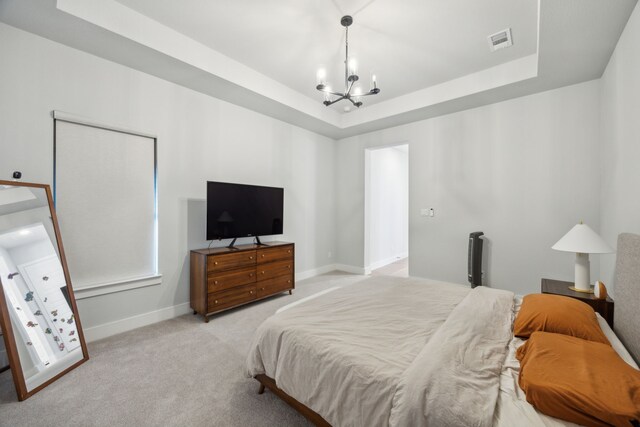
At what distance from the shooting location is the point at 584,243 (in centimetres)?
213

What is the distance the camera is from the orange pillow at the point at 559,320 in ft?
4.79

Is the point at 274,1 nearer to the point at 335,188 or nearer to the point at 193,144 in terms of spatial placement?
A: the point at 193,144

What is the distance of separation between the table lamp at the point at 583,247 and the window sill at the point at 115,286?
3950mm

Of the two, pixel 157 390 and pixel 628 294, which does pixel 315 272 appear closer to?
pixel 157 390

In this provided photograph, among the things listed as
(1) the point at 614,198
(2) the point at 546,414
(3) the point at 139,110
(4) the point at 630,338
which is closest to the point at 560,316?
(4) the point at 630,338

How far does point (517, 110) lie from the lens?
3.63 metres

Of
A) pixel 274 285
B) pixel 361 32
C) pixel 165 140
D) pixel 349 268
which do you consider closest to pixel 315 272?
pixel 349 268

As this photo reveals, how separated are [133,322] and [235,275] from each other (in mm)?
1139

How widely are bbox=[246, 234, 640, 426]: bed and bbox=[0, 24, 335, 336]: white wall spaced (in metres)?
1.99

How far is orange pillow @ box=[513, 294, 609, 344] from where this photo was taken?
57.5 inches

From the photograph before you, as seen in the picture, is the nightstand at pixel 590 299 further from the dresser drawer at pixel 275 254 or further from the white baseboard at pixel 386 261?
the white baseboard at pixel 386 261

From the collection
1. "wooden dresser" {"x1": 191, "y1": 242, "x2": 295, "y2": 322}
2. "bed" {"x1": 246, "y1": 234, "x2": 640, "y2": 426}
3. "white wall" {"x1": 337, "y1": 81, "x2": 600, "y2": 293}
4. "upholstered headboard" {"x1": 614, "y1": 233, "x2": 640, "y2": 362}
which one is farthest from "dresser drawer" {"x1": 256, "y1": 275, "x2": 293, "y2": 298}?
"upholstered headboard" {"x1": 614, "y1": 233, "x2": 640, "y2": 362}

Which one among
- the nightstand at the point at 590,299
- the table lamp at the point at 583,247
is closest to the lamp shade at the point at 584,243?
the table lamp at the point at 583,247

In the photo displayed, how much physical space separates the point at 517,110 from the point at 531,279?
2.27 m
